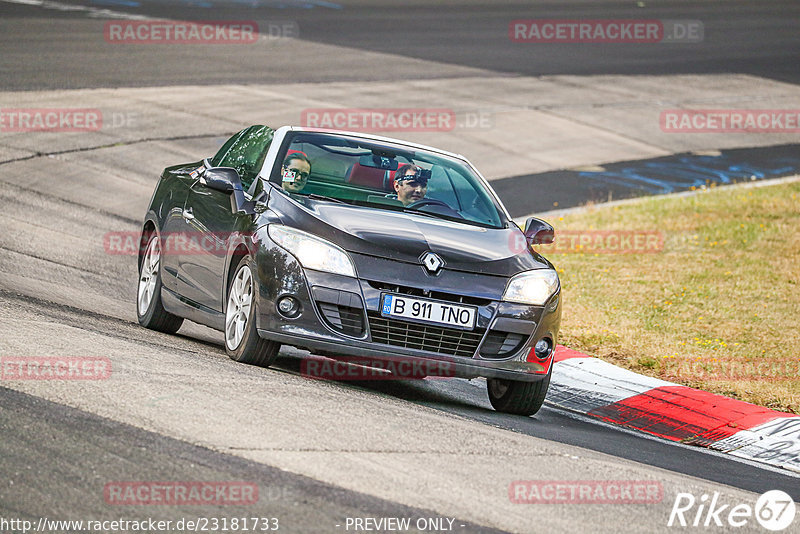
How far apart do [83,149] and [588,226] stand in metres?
7.36

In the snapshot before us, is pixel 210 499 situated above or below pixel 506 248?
below

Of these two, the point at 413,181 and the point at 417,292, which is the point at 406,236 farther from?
the point at 413,181

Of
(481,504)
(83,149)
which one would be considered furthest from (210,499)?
(83,149)

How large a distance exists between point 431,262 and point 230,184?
1680 mm

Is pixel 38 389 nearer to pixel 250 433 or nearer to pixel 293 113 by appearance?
pixel 250 433

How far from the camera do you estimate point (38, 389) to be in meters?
6.11

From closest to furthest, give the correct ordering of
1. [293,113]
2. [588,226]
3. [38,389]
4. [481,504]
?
[481,504] < [38,389] < [588,226] < [293,113]

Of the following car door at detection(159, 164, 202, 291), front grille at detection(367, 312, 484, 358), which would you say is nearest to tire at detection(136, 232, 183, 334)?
car door at detection(159, 164, 202, 291)

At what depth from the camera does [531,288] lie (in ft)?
25.3

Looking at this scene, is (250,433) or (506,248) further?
(506,248)

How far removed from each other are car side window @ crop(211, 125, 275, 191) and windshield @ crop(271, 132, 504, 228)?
28 cm

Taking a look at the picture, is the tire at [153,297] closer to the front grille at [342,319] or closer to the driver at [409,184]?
the driver at [409,184]

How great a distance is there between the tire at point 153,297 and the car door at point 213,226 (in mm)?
501

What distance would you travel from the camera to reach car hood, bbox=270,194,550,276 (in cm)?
744
